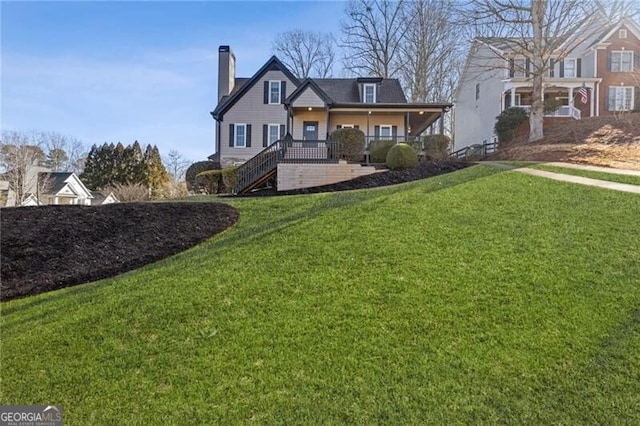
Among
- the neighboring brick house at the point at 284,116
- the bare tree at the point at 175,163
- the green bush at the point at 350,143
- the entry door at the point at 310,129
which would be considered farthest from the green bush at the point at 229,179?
the bare tree at the point at 175,163

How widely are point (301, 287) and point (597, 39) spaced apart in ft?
105

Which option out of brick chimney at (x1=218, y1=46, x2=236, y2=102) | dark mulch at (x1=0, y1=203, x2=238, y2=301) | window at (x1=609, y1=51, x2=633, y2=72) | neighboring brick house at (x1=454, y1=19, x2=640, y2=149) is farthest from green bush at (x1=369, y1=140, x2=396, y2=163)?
window at (x1=609, y1=51, x2=633, y2=72)

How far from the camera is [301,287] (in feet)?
15.6

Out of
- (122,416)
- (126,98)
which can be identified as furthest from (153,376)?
(126,98)

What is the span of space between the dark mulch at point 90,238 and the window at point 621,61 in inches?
1171

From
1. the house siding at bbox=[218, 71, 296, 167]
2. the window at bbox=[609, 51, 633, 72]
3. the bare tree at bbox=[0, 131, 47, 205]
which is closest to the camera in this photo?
the house siding at bbox=[218, 71, 296, 167]

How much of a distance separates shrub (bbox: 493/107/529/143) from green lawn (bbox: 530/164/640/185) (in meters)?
10.3

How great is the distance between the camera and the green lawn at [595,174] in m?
9.45

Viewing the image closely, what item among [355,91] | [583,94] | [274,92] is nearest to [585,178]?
[355,91]

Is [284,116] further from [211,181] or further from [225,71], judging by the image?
[211,181]

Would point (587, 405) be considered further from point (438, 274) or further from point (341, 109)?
point (341, 109)

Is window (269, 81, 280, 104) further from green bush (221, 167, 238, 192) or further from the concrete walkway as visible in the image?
the concrete walkway

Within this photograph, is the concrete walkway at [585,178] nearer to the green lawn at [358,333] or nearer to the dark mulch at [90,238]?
the green lawn at [358,333]

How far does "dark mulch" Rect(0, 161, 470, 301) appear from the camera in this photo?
604 cm
